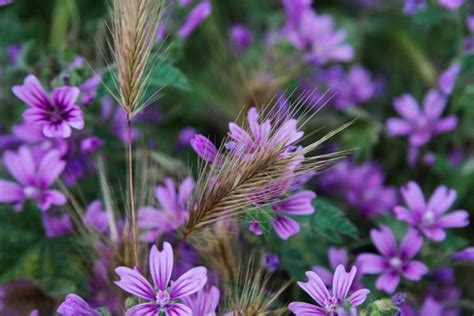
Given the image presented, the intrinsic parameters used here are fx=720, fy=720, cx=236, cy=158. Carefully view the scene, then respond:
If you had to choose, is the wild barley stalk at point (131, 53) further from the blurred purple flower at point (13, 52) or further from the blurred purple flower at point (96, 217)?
the blurred purple flower at point (13, 52)

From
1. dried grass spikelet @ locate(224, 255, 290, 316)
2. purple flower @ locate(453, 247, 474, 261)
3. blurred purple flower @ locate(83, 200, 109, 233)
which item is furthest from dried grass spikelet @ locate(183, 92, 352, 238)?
purple flower @ locate(453, 247, 474, 261)

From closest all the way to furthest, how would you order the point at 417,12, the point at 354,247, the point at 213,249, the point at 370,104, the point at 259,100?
the point at 213,249, the point at 354,247, the point at 259,100, the point at 417,12, the point at 370,104

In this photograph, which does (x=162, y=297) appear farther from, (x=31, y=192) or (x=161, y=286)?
(x=31, y=192)

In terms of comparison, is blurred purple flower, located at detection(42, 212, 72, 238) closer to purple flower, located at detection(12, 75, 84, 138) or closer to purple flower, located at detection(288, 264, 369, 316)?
purple flower, located at detection(12, 75, 84, 138)

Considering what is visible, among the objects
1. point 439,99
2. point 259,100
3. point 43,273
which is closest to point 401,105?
point 439,99

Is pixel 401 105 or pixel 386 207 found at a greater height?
pixel 401 105

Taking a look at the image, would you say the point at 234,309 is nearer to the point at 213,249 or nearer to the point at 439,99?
the point at 213,249
